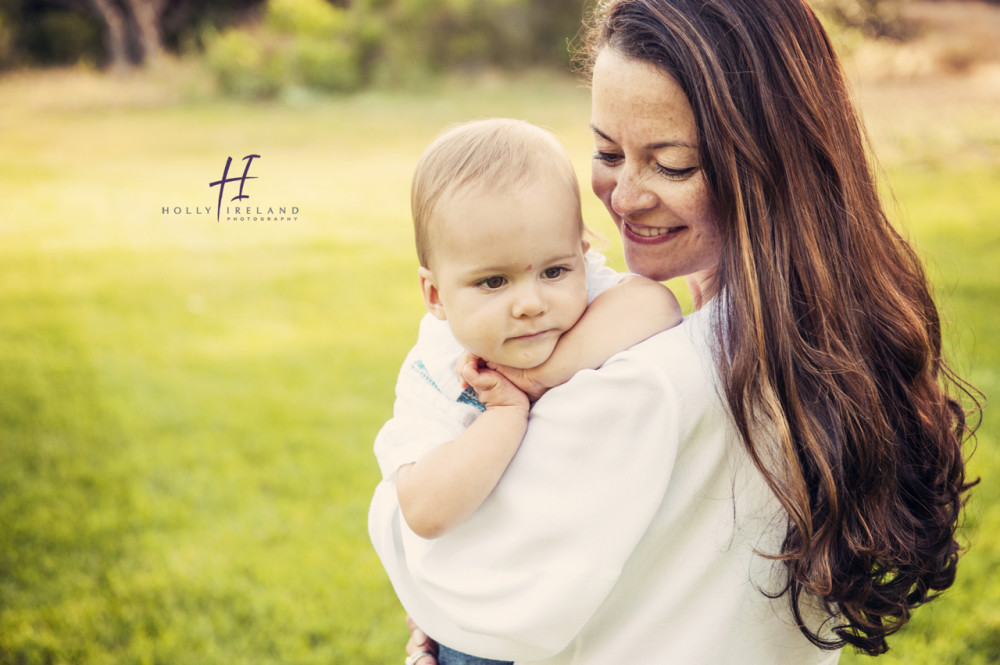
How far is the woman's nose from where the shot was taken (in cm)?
161

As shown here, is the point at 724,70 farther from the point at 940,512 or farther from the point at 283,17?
the point at 283,17

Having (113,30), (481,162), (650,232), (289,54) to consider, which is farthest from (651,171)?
(113,30)

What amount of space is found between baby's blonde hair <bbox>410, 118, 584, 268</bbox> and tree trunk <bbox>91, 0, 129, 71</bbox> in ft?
61.3

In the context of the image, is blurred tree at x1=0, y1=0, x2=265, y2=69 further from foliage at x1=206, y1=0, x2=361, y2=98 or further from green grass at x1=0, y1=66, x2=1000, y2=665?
green grass at x1=0, y1=66, x2=1000, y2=665

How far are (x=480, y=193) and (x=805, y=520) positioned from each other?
0.77 m

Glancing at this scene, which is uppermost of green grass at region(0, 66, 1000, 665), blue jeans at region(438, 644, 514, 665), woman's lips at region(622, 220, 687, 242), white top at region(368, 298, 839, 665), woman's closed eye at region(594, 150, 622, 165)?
woman's closed eye at region(594, 150, 622, 165)

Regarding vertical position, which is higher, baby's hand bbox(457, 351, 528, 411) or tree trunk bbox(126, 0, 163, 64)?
baby's hand bbox(457, 351, 528, 411)

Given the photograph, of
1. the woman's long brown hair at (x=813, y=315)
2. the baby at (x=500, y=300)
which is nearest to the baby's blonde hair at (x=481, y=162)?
the baby at (x=500, y=300)

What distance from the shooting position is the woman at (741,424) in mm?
1279

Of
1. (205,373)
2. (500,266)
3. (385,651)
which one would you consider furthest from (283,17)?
(500,266)

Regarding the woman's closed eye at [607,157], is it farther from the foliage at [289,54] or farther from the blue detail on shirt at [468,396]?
the foliage at [289,54]

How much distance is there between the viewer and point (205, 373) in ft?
19.8

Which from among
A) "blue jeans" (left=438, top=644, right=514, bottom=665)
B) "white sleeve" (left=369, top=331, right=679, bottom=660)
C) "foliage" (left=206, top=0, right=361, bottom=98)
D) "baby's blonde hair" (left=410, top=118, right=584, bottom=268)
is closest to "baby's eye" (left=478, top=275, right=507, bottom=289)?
"baby's blonde hair" (left=410, top=118, right=584, bottom=268)

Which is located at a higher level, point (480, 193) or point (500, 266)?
point (480, 193)
